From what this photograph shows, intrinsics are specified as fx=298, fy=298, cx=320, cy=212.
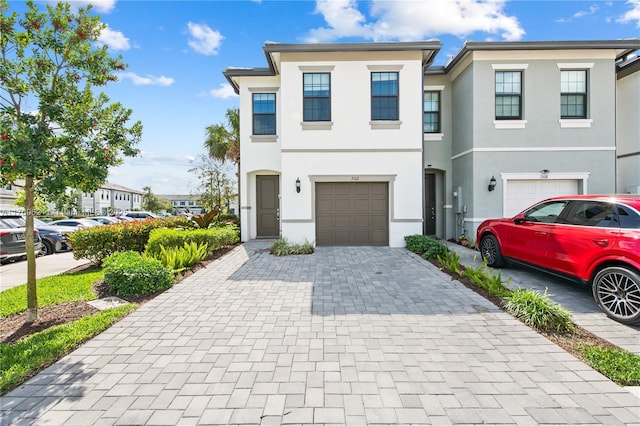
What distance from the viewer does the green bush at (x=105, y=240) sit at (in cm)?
792

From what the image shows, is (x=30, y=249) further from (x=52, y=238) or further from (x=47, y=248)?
(x=47, y=248)

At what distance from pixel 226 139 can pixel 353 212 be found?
10166 mm

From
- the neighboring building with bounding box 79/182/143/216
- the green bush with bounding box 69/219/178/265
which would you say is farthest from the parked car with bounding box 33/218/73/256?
the neighboring building with bounding box 79/182/143/216

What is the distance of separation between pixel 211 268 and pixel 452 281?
577 cm

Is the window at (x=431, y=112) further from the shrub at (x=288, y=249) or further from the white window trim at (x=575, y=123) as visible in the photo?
the shrub at (x=288, y=249)

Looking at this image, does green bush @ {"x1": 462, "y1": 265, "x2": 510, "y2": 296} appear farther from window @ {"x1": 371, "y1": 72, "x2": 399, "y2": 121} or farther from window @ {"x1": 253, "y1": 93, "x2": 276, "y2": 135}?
window @ {"x1": 253, "y1": 93, "x2": 276, "y2": 135}

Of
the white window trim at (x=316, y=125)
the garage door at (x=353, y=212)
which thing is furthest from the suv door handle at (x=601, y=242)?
the white window trim at (x=316, y=125)

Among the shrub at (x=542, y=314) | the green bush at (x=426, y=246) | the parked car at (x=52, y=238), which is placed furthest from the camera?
the parked car at (x=52, y=238)

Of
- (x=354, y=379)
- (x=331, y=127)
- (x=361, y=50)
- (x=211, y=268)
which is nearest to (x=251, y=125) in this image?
(x=331, y=127)

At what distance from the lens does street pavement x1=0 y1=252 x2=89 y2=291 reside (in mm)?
7332

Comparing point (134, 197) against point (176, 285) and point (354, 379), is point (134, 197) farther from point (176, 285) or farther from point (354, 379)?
point (354, 379)

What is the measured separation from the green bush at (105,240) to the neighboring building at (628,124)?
639 inches

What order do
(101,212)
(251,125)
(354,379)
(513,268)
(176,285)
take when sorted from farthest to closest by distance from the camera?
(101,212) < (251,125) < (513,268) < (176,285) < (354,379)

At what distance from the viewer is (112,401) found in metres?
2.70
